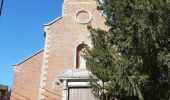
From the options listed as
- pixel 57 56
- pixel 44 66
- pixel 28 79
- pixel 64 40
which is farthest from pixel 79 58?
pixel 28 79

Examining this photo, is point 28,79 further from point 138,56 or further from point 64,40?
point 138,56

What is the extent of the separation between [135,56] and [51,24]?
10.6 metres

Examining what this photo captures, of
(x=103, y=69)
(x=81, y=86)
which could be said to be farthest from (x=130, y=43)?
(x=81, y=86)

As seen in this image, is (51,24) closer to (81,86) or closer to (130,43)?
(81,86)

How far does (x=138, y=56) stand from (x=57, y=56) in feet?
30.9

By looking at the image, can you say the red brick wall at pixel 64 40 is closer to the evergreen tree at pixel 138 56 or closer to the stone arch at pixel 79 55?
the stone arch at pixel 79 55

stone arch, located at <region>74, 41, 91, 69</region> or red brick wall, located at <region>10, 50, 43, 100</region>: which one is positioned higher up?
stone arch, located at <region>74, 41, 91, 69</region>

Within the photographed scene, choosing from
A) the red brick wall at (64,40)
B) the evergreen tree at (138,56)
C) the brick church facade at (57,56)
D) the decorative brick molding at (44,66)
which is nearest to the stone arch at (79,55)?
the brick church facade at (57,56)

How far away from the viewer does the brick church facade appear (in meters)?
22.6

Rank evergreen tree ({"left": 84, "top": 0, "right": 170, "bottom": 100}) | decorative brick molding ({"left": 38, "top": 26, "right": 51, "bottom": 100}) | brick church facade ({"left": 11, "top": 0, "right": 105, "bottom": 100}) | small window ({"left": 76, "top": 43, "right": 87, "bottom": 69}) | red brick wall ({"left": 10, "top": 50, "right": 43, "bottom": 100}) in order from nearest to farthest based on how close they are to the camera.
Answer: evergreen tree ({"left": 84, "top": 0, "right": 170, "bottom": 100})
decorative brick molding ({"left": 38, "top": 26, "right": 51, "bottom": 100})
brick church facade ({"left": 11, "top": 0, "right": 105, "bottom": 100})
small window ({"left": 76, "top": 43, "right": 87, "bottom": 69})
red brick wall ({"left": 10, "top": 50, "right": 43, "bottom": 100})

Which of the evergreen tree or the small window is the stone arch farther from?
the evergreen tree

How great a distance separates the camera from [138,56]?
14656mm

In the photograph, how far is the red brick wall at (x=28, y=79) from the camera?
23.2 meters

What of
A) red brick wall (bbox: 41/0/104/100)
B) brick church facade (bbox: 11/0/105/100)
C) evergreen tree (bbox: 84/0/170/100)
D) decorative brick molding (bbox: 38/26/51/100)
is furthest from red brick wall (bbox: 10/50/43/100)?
evergreen tree (bbox: 84/0/170/100)
